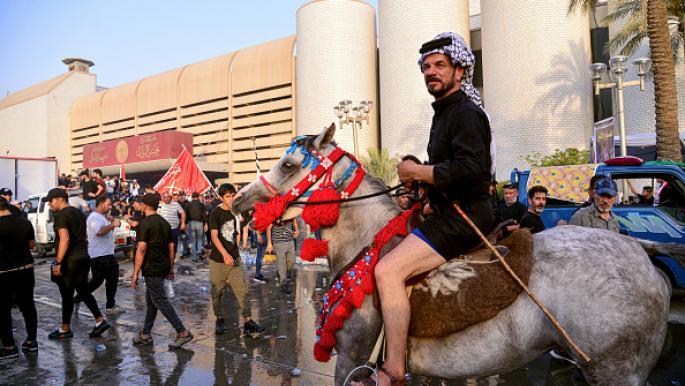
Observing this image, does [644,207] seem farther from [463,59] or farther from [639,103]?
[639,103]

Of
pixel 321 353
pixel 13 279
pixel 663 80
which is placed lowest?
pixel 321 353

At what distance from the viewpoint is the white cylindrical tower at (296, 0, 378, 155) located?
3712cm

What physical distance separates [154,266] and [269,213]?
158 inches

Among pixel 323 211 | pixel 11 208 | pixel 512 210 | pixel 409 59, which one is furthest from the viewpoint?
pixel 409 59

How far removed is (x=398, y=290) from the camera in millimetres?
2783

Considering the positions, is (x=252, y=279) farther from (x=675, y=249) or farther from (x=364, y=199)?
(x=675, y=249)

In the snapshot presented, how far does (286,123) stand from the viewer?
1743 inches

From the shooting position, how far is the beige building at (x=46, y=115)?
58719 mm

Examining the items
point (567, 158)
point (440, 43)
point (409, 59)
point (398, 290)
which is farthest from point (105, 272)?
point (409, 59)

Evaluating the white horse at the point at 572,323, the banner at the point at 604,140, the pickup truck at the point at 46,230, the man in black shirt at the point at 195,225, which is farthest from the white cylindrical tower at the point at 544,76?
the white horse at the point at 572,323

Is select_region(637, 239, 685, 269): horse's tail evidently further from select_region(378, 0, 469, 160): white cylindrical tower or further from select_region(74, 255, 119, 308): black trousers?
select_region(378, 0, 469, 160): white cylindrical tower

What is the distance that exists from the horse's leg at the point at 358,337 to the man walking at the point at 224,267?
14.2 feet

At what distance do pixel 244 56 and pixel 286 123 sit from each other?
9.01 meters

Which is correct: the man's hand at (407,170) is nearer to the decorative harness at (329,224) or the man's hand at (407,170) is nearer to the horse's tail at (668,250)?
the decorative harness at (329,224)
